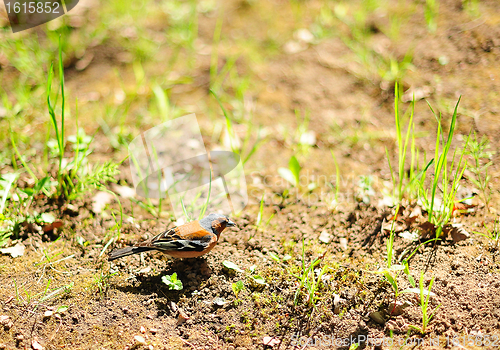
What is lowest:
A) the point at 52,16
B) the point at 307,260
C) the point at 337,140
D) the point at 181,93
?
the point at 307,260

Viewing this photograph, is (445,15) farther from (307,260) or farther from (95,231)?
(95,231)

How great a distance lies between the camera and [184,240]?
2924 millimetres

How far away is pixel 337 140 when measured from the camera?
430cm

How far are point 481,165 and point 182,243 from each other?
2.83m

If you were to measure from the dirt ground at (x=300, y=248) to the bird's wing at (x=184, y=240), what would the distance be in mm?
259

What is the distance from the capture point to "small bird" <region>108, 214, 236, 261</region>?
115 inches

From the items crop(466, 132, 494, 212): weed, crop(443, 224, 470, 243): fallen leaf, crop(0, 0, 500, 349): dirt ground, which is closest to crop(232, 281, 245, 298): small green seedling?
crop(0, 0, 500, 349): dirt ground

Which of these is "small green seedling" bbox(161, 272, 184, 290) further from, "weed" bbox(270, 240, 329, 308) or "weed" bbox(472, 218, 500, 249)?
"weed" bbox(472, 218, 500, 249)

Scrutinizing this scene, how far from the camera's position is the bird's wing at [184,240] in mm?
2912

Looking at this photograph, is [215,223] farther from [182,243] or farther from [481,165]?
[481,165]

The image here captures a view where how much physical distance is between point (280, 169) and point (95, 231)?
190 centimetres

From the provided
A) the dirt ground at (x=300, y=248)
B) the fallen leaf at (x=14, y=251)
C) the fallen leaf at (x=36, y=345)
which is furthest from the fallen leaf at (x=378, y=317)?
the fallen leaf at (x=14, y=251)

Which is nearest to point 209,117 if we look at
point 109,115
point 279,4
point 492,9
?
point 109,115

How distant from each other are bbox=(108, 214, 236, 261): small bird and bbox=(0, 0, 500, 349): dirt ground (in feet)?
0.58
